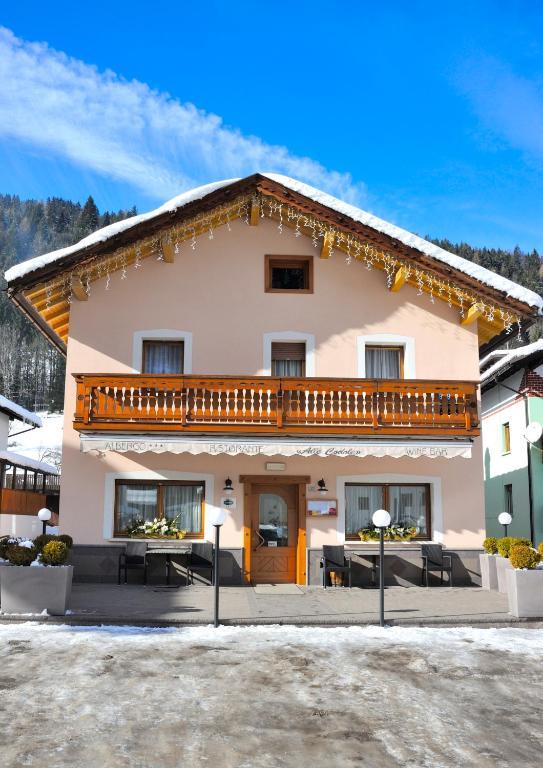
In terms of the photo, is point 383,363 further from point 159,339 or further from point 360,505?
point 159,339

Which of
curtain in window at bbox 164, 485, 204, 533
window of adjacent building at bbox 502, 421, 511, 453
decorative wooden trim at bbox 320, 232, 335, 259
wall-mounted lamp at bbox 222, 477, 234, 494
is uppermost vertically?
decorative wooden trim at bbox 320, 232, 335, 259

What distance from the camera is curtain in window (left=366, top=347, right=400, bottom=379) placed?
17.0 meters

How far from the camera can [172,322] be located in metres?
16.6

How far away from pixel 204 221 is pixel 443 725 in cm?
1231

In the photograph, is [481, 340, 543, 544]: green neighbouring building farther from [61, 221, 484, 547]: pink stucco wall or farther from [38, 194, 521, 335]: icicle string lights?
[61, 221, 484, 547]: pink stucco wall

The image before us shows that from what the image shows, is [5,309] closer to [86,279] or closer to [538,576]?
[86,279]

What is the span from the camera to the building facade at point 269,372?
49.3ft

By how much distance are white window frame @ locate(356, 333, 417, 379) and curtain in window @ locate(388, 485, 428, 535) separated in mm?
2470

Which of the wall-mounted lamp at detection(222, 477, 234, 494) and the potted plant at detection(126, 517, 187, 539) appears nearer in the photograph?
the potted plant at detection(126, 517, 187, 539)

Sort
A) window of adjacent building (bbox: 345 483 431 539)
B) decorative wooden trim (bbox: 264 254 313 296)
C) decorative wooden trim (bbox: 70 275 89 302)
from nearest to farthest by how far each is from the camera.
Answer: decorative wooden trim (bbox: 70 275 89 302) → window of adjacent building (bbox: 345 483 431 539) → decorative wooden trim (bbox: 264 254 313 296)

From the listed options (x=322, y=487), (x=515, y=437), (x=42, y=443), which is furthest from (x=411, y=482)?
(x=42, y=443)

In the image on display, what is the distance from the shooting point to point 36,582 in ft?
37.6

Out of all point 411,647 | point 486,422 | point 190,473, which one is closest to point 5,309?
point 486,422

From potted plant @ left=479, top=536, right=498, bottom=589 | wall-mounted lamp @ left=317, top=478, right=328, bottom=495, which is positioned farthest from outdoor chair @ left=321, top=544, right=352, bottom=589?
potted plant @ left=479, top=536, right=498, bottom=589
